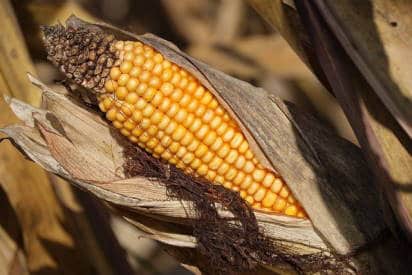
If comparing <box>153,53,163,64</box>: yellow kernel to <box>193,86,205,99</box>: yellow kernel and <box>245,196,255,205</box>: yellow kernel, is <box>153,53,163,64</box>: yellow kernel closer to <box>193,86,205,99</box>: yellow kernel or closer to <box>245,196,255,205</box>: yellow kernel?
<box>193,86,205,99</box>: yellow kernel

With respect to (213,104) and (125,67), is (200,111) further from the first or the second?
(125,67)

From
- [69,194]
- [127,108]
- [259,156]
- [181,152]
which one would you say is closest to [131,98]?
[127,108]

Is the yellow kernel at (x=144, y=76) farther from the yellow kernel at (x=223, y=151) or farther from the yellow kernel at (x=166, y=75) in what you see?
the yellow kernel at (x=223, y=151)

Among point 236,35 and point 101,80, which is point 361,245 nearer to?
point 101,80

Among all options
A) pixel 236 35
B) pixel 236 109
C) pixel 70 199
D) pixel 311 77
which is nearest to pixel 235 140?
pixel 236 109

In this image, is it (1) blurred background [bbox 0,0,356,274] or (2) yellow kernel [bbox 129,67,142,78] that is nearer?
(2) yellow kernel [bbox 129,67,142,78]

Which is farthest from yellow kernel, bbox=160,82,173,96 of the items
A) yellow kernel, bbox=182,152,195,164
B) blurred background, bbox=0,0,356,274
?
blurred background, bbox=0,0,356,274

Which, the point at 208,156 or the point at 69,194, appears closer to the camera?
the point at 208,156
